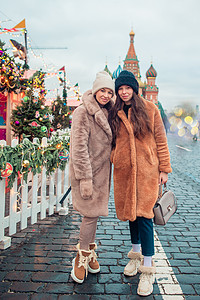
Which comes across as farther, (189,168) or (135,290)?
(189,168)

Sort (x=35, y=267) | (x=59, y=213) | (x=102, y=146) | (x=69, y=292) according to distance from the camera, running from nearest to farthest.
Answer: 1. (x=69, y=292)
2. (x=102, y=146)
3. (x=35, y=267)
4. (x=59, y=213)

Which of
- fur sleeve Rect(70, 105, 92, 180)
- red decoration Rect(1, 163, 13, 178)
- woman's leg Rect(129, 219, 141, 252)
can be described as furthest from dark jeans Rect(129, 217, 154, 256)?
red decoration Rect(1, 163, 13, 178)

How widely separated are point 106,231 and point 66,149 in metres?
1.79

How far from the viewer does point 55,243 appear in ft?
12.3

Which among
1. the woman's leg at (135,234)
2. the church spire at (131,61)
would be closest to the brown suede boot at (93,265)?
the woman's leg at (135,234)

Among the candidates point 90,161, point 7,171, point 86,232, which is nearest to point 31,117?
point 7,171

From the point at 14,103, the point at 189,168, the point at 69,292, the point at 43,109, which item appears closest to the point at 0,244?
the point at 69,292

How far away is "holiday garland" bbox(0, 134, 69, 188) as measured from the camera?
12.0 ft

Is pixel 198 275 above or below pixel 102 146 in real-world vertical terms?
below

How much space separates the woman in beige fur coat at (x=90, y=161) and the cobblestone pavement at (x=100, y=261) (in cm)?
26

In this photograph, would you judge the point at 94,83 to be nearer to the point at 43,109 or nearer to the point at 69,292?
the point at 69,292

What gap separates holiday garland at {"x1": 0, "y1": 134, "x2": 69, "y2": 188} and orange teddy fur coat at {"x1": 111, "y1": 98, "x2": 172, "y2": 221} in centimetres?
149

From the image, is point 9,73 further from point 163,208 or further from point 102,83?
point 163,208

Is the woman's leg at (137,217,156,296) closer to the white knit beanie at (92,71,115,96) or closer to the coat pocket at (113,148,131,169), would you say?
the coat pocket at (113,148,131,169)
